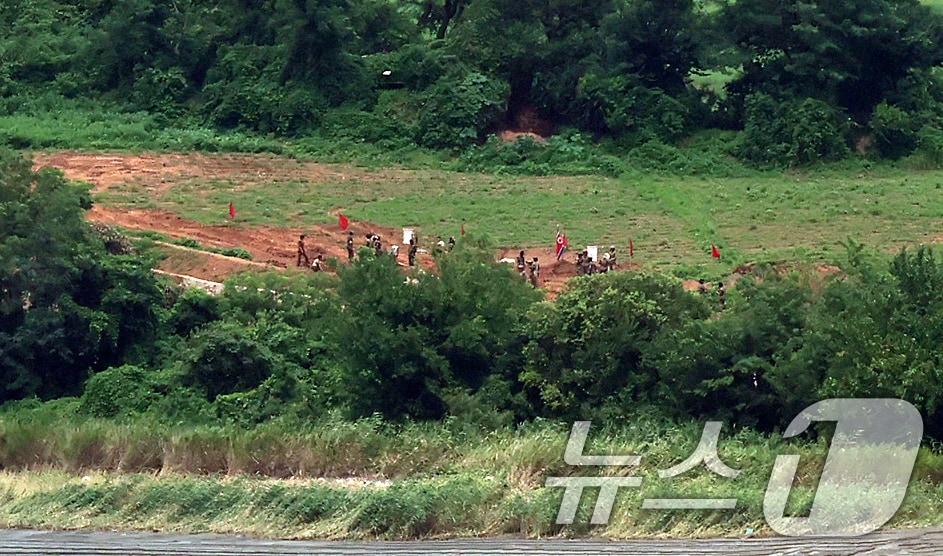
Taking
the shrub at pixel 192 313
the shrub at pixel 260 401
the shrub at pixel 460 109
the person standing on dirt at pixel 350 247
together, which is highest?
the shrub at pixel 460 109

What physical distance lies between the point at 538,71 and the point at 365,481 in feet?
96.8

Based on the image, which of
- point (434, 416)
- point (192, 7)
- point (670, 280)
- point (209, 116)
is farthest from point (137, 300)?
point (192, 7)

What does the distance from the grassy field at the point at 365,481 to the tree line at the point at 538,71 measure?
24.3 metres

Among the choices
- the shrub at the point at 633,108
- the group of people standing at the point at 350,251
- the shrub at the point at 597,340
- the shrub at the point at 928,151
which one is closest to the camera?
the shrub at the point at 597,340

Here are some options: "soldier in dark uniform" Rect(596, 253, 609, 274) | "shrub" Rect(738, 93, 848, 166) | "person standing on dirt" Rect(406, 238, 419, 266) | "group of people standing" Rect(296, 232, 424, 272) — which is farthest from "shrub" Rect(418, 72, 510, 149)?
"soldier in dark uniform" Rect(596, 253, 609, 274)

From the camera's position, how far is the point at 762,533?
492 inches

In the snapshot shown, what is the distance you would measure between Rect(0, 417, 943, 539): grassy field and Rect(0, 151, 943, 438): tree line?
1203 mm

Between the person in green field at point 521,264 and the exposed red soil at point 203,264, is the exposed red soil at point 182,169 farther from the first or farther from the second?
the person in green field at point 521,264

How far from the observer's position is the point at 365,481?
15594 mm

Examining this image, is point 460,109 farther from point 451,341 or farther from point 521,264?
point 451,341

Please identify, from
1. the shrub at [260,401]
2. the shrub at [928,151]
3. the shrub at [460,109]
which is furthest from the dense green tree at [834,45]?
the shrub at [260,401]

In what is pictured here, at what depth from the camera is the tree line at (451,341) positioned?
60.0 ft

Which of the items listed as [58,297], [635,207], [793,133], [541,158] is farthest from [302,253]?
[793,133]

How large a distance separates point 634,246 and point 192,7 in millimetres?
21788
